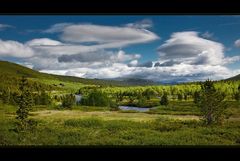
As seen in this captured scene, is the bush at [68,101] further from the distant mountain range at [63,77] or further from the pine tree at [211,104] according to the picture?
the pine tree at [211,104]

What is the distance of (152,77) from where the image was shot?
5.20 m

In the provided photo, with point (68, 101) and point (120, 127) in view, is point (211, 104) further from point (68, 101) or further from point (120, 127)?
point (68, 101)

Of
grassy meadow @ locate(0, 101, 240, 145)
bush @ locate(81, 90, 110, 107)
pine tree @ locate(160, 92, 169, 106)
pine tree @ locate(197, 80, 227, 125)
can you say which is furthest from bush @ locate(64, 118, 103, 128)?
pine tree @ locate(197, 80, 227, 125)

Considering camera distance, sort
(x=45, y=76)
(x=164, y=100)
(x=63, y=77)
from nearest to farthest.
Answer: (x=164, y=100)
(x=63, y=77)
(x=45, y=76)

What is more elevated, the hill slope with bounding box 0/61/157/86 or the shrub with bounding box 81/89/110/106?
the hill slope with bounding box 0/61/157/86

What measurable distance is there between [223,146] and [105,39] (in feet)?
7.17

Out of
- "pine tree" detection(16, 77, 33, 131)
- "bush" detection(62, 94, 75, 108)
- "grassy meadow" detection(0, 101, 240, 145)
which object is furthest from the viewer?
"bush" detection(62, 94, 75, 108)

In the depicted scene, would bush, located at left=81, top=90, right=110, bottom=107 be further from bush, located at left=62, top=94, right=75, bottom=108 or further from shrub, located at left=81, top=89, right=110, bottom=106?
bush, located at left=62, top=94, right=75, bottom=108

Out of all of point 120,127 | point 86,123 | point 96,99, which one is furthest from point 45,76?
point 120,127

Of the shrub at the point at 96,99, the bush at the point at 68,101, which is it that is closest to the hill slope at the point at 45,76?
the shrub at the point at 96,99

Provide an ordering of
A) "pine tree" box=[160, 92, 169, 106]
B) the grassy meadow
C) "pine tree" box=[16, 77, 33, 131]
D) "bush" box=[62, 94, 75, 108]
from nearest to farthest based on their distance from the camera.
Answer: the grassy meadow
"pine tree" box=[16, 77, 33, 131]
"pine tree" box=[160, 92, 169, 106]
"bush" box=[62, 94, 75, 108]
